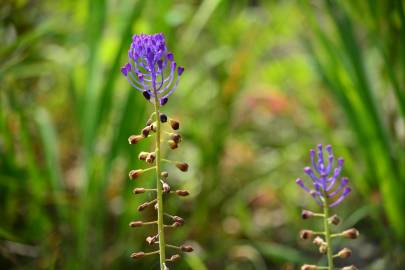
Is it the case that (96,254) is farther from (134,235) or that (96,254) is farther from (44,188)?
(44,188)

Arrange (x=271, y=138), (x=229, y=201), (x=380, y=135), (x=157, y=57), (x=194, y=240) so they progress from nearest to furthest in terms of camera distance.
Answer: (x=157, y=57) < (x=380, y=135) < (x=194, y=240) < (x=229, y=201) < (x=271, y=138)

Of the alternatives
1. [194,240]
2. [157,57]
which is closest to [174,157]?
[194,240]

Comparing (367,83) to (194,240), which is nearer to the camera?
(367,83)

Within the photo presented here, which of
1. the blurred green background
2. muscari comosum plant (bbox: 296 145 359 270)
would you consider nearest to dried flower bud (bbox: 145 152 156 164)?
muscari comosum plant (bbox: 296 145 359 270)

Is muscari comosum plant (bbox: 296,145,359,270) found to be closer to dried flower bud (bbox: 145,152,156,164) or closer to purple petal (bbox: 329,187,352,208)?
purple petal (bbox: 329,187,352,208)

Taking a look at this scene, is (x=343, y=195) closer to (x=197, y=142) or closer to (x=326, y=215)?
(x=326, y=215)

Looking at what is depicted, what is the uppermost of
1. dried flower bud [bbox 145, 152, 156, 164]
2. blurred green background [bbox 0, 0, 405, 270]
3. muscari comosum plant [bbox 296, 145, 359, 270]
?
blurred green background [bbox 0, 0, 405, 270]

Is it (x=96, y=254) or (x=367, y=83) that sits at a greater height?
(x=367, y=83)

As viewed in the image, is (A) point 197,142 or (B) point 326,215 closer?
(B) point 326,215

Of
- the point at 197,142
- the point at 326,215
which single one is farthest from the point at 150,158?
the point at 197,142
